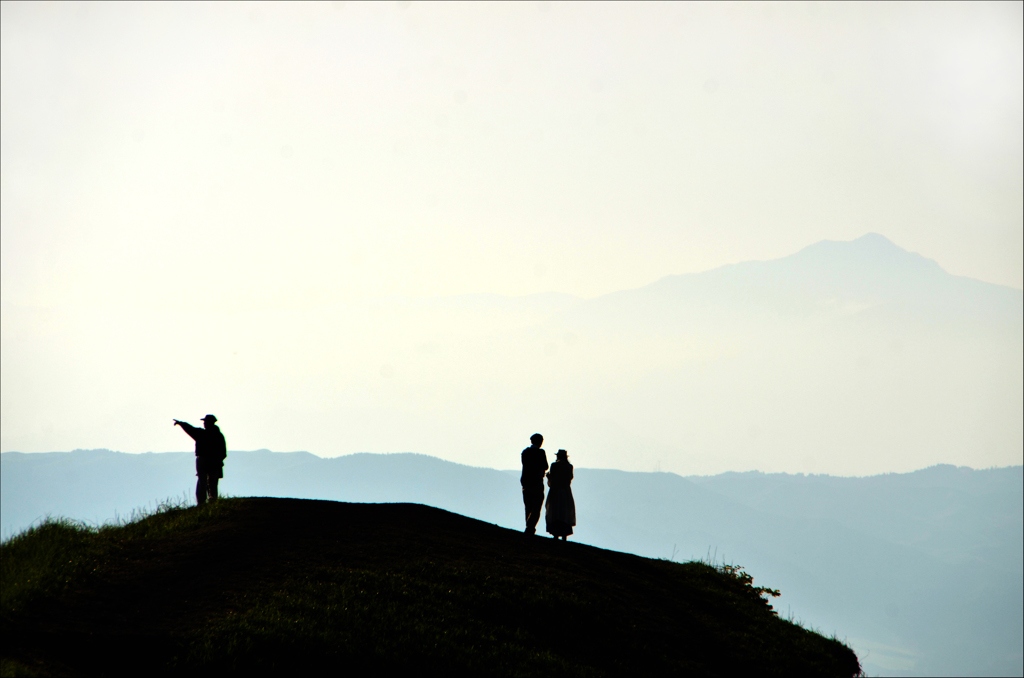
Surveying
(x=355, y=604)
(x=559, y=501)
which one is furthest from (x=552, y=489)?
(x=355, y=604)

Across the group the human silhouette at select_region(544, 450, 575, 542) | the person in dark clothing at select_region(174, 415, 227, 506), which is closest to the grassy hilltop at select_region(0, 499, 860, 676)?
the human silhouette at select_region(544, 450, 575, 542)

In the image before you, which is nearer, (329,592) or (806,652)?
(329,592)

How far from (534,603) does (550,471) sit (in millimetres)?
5234

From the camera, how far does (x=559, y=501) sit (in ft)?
64.7

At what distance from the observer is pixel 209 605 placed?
13.2m

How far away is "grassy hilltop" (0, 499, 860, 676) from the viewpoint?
472 inches

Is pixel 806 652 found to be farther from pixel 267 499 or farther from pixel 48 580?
pixel 48 580

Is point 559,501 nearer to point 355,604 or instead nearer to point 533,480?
point 533,480

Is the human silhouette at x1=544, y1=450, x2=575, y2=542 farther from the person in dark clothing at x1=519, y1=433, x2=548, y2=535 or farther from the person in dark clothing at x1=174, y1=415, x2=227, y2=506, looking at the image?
the person in dark clothing at x1=174, y1=415, x2=227, y2=506

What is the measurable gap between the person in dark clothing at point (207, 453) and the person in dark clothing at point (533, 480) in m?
6.53

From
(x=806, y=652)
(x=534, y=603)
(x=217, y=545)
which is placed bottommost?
(x=806, y=652)

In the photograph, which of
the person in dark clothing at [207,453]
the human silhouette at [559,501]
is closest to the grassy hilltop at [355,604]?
the human silhouette at [559,501]

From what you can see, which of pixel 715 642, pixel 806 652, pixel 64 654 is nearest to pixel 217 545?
pixel 64 654

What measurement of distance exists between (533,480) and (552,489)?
485 millimetres
